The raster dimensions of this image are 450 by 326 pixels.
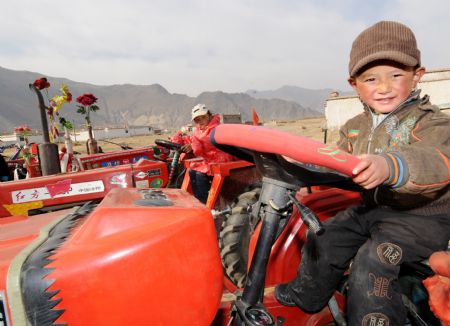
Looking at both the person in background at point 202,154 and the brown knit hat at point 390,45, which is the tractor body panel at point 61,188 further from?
the brown knit hat at point 390,45

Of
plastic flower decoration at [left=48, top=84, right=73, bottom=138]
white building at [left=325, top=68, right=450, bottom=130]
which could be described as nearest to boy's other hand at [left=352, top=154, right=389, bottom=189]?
plastic flower decoration at [left=48, top=84, right=73, bottom=138]

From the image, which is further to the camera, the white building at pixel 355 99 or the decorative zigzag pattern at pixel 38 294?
the white building at pixel 355 99

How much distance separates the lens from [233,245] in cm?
232

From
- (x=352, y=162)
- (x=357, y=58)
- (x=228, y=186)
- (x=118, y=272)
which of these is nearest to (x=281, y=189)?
(x=352, y=162)

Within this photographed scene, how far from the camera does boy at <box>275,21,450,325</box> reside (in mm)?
1166

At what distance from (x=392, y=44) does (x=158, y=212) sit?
1121 millimetres

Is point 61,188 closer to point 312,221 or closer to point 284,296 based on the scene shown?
point 284,296

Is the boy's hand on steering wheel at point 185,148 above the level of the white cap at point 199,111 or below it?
below

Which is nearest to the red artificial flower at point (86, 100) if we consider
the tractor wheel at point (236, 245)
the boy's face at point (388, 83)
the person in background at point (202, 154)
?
the person in background at point (202, 154)

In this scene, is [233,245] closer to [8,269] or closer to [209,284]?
[209,284]

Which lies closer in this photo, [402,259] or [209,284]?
[209,284]

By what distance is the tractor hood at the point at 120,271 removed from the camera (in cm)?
78

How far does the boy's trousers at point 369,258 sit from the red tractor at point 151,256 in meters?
0.29

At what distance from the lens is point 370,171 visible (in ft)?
2.72
